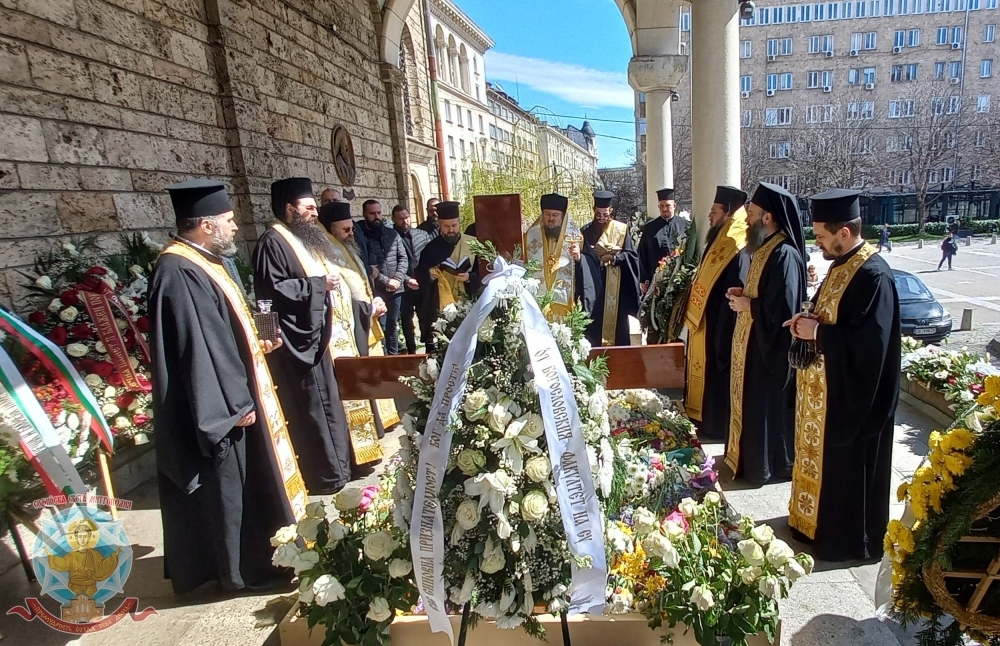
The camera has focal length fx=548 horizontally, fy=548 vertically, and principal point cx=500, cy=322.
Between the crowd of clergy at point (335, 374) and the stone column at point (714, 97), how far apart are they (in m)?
0.94

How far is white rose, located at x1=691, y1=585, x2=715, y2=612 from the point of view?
194 centimetres

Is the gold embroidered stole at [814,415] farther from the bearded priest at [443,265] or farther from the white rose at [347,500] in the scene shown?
the bearded priest at [443,265]

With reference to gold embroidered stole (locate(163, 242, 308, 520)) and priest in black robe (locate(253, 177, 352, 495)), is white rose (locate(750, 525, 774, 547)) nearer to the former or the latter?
gold embroidered stole (locate(163, 242, 308, 520))

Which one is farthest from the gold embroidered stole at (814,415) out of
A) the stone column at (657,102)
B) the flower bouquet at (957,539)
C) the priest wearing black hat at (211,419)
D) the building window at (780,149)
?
the building window at (780,149)

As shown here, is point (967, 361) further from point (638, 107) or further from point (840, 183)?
point (638, 107)

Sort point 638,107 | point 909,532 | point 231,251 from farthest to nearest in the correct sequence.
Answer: point 638,107
point 231,251
point 909,532

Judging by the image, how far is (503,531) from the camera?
1680 millimetres

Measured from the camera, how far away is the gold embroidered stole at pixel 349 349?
13.9 ft

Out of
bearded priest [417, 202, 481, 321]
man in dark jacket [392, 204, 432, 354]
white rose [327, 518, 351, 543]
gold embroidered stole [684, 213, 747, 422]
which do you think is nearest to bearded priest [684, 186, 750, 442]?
gold embroidered stole [684, 213, 747, 422]

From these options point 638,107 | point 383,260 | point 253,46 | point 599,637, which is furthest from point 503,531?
point 638,107

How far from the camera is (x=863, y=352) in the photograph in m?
2.72

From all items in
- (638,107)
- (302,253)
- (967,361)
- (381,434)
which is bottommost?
(381,434)

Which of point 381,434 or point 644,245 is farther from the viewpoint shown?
point 644,245

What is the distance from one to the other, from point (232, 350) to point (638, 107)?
4664 centimetres
